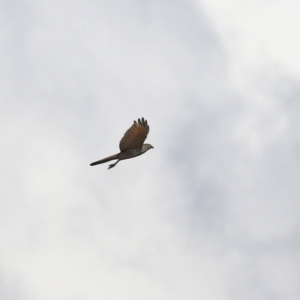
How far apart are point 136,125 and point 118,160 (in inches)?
114

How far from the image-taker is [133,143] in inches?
6501

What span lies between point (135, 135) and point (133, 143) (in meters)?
0.81

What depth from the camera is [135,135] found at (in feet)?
540

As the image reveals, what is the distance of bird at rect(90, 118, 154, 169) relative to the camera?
164500mm

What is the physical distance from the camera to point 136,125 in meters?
164

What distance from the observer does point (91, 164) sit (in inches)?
6516

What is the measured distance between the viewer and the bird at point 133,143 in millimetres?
164500

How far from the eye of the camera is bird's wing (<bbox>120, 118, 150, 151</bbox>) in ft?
539

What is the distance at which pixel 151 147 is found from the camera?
166250 millimetres

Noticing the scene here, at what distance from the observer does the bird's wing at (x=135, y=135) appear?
16438 cm

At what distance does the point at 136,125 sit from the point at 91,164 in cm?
386

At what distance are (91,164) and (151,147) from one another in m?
3.98
